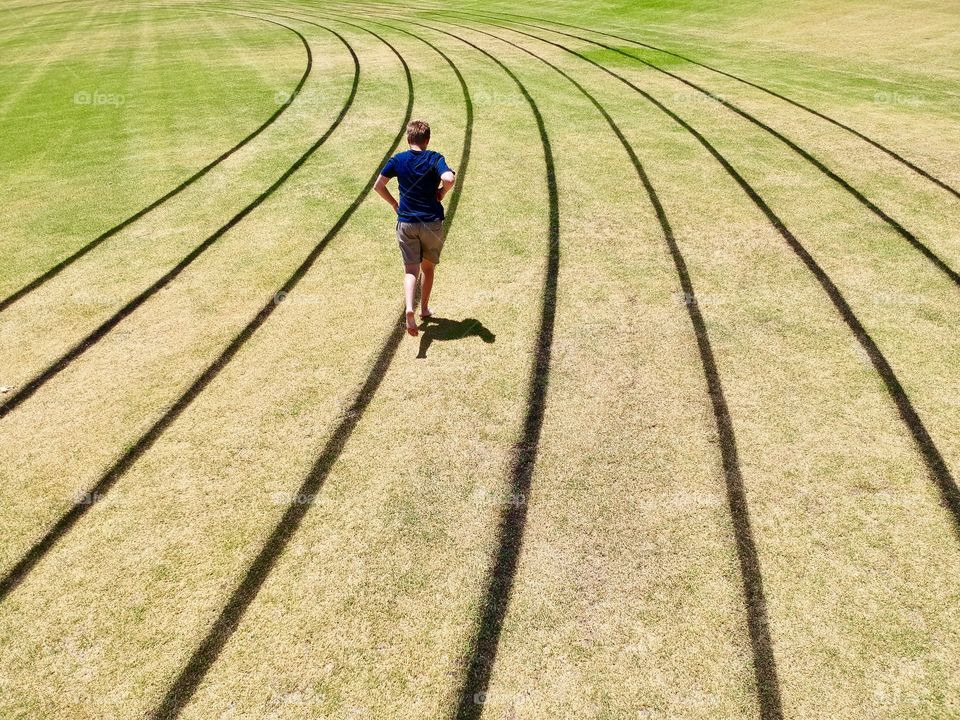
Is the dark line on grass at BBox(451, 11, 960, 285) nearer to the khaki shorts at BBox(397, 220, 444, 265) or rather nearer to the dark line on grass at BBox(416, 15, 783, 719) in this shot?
the dark line on grass at BBox(416, 15, 783, 719)

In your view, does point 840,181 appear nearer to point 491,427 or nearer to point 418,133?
point 418,133

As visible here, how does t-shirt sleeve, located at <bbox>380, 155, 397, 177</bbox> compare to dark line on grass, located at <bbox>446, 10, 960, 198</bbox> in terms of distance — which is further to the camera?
dark line on grass, located at <bbox>446, 10, 960, 198</bbox>

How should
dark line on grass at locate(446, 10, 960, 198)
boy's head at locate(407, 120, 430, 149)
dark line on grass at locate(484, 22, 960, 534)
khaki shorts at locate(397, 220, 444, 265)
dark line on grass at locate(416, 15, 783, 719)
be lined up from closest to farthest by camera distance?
dark line on grass at locate(416, 15, 783, 719) < dark line on grass at locate(484, 22, 960, 534) < boy's head at locate(407, 120, 430, 149) < khaki shorts at locate(397, 220, 444, 265) < dark line on grass at locate(446, 10, 960, 198)

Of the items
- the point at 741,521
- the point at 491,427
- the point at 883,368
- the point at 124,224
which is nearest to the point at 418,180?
the point at 491,427

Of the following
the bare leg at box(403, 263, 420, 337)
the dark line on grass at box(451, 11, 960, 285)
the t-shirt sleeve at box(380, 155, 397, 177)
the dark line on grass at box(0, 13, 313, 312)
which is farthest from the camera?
the dark line on grass at box(451, 11, 960, 285)

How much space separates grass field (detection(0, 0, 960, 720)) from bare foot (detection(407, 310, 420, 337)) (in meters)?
0.07

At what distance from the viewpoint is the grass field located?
3.10 m

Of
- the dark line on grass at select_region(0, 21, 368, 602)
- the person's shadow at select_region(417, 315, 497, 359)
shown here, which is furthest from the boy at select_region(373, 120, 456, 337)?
the dark line on grass at select_region(0, 21, 368, 602)

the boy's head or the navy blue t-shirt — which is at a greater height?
the boy's head

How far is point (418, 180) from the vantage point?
487 centimetres

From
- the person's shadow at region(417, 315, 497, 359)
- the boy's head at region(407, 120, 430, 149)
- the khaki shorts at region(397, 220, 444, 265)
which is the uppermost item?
the boy's head at region(407, 120, 430, 149)

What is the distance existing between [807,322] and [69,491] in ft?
20.0

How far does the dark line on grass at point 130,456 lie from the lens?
360 centimetres

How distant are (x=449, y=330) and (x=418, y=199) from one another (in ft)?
3.99
